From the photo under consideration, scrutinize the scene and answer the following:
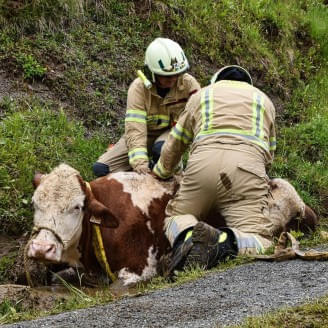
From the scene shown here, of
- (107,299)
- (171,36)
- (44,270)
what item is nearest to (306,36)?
(171,36)

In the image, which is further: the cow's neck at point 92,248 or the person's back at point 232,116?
the cow's neck at point 92,248

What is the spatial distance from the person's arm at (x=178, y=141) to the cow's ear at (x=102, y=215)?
918mm

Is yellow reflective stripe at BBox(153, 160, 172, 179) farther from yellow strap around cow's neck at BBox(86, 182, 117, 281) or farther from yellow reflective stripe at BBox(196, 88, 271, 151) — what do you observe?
yellow strap around cow's neck at BBox(86, 182, 117, 281)

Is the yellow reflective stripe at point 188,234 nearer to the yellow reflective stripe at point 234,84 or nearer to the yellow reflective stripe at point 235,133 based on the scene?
the yellow reflective stripe at point 235,133

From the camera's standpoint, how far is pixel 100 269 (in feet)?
24.9

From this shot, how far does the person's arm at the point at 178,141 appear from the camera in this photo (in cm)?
770

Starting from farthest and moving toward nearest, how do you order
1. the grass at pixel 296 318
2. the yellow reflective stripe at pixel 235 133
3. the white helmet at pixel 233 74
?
the white helmet at pixel 233 74
the yellow reflective stripe at pixel 235 133
the grass at pixel 296 318

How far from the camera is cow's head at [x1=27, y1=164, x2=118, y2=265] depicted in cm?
691

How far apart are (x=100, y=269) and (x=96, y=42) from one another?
18.1 feet

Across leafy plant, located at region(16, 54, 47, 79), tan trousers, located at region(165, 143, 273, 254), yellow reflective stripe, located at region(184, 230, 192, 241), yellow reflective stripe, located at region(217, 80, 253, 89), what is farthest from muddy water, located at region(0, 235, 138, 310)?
leafy plant, located at region(16, 54, 47, 79)

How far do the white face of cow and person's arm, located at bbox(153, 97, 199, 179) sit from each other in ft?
3.28

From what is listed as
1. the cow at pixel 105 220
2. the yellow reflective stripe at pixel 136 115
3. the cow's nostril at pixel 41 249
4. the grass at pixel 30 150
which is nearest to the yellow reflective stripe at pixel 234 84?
the cow at pixel 105 220

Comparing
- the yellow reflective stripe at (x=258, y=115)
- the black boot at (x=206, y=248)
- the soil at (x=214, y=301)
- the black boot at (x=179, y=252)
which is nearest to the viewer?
the soil at (x=214, y=301)

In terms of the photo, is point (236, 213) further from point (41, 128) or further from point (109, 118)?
point (109, 118)
